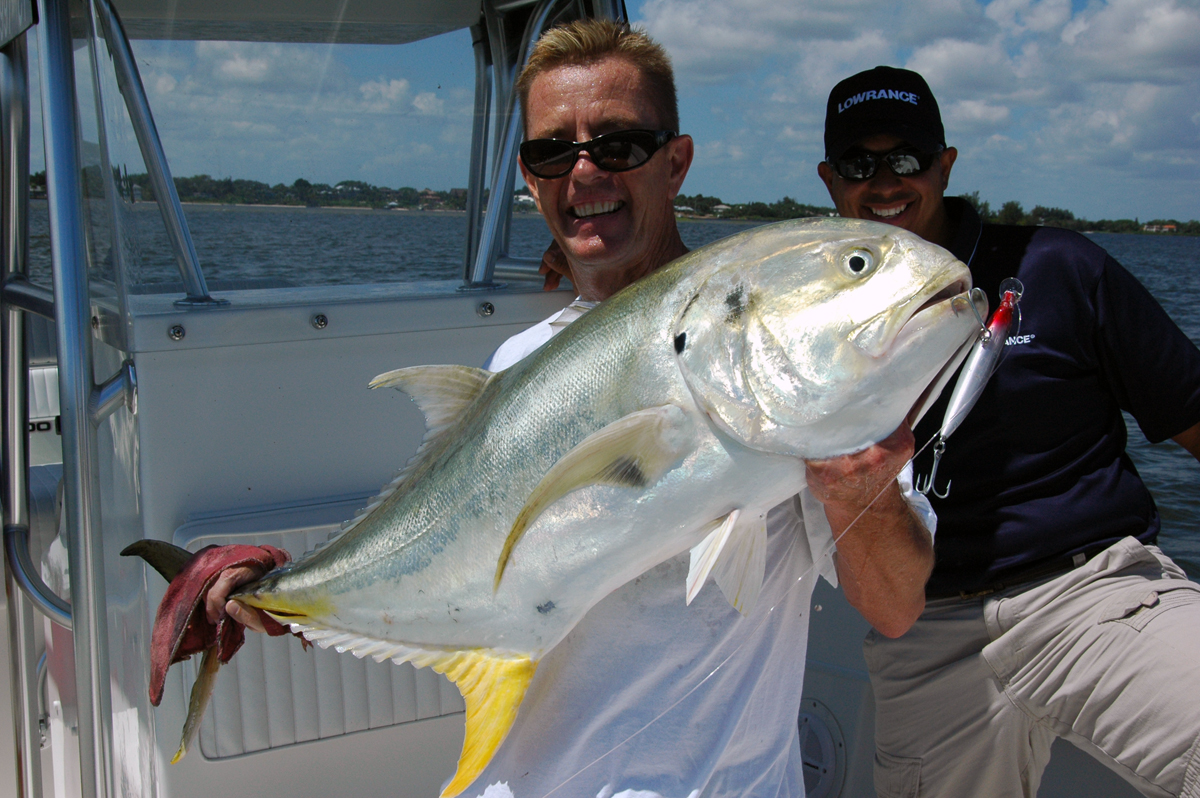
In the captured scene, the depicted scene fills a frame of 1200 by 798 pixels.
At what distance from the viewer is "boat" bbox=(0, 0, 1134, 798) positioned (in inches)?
68.9

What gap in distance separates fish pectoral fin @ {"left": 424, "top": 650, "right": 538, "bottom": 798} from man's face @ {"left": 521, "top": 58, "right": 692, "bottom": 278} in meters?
0.76

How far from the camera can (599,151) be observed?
163cm

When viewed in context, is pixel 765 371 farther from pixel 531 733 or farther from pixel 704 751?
pixel 531 733

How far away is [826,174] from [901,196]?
0.36 m

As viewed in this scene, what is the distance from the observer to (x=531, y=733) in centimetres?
150

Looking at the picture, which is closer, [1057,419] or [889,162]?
[1057,419]

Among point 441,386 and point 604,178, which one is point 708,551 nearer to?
point 441,386

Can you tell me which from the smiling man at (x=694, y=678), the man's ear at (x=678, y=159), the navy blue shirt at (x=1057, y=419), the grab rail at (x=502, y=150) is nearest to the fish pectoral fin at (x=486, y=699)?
the smiling man at (x=694, y=678)

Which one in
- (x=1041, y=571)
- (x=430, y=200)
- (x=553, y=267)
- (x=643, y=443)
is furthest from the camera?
(x=430, y=200)

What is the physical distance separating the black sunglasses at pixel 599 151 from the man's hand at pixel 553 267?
2.82 ft

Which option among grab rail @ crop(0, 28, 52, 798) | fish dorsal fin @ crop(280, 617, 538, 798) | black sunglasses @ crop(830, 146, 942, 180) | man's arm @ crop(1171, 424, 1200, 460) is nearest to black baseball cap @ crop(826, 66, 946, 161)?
black sunglasses @ crop(830, 146, 942, 180)

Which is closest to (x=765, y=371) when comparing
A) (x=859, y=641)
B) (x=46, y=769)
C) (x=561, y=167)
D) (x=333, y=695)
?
(x=561, y=167)

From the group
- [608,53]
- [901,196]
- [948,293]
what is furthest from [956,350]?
[901,196]

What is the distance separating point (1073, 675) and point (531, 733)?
5.01ft
